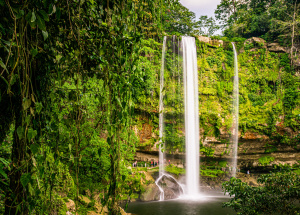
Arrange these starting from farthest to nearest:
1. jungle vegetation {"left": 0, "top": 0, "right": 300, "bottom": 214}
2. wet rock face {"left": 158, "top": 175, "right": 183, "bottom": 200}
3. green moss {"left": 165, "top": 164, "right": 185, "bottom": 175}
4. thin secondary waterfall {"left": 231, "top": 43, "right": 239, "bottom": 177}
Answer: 1. thin secondary waterfall {"left": 231, "top": 43, "right": 239, "bottom": 177}
2. green moss {"left": 165, "top": 164, "right": 185, "bottom": 175}
3. wet rock face {"left": 158, "top": 175, "right": 183, "bottom": 200}
4. jungle vegetation {"left": 0, "top": 0, "right": 300, "bottom": 214}

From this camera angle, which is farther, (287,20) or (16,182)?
(287,20)

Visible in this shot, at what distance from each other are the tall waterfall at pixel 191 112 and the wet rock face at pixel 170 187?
4.46 feet

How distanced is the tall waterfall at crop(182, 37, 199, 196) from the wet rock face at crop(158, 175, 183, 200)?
1359 millimetres

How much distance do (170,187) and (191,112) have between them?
19.5 feet

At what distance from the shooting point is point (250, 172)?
60.2 feet

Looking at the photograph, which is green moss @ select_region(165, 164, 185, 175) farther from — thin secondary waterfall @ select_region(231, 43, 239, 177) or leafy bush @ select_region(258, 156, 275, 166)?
leafy bush @ select_region(258, 156, 275, 166)

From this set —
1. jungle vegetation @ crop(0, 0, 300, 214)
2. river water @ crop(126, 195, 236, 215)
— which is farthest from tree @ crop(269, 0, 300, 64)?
river water @ crop(126, 195, 236, 215)

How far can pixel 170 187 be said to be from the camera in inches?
563

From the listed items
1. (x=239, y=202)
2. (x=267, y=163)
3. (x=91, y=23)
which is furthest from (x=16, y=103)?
(x=267, y=163)

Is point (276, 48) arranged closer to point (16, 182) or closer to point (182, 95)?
point (182, 95)

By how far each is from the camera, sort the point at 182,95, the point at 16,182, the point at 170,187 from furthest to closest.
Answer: the point at 182,95 → the point at 170,187 → the point at 16,182

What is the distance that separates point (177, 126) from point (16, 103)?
54.0 ft

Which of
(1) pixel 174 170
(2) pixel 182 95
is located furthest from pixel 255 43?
(1) pixel 174 170

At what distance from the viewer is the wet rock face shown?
13436 mm
